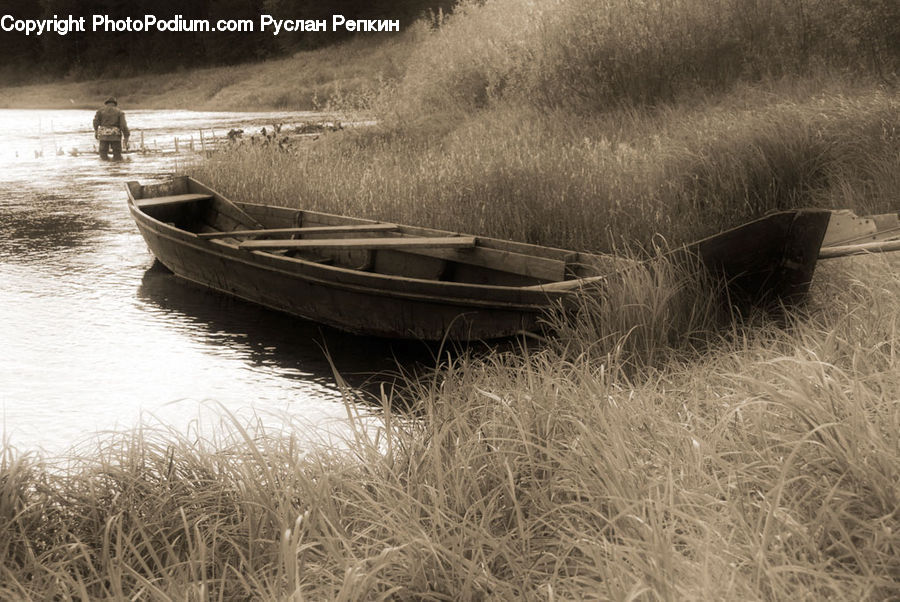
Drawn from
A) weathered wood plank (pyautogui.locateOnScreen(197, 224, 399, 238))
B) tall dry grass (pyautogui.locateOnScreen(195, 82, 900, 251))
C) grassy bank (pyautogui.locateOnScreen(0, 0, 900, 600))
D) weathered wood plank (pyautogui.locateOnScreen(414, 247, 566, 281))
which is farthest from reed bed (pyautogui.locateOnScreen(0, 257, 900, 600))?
weathered wood plank (pyautogui.locateOnScreen(197, 224, 399, 238))

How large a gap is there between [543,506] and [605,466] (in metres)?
0.25

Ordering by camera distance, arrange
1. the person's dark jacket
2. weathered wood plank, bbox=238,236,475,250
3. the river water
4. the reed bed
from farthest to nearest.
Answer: the person's dark jacket → weathered wood plank, bbox=238,236,475,250 → the river water → the reed bed

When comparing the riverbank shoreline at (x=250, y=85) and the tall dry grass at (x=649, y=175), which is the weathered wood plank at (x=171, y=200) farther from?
the riverbank shoreline at (x=250, y=85)

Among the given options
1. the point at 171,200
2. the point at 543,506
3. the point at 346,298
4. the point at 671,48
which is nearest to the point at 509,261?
the point at 346,298

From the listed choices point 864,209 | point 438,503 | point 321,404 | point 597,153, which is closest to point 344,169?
point 597,153

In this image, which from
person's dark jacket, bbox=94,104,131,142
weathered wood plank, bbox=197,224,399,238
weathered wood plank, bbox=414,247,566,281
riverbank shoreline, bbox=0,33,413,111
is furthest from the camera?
riverbank shoreline, bbox=0,33,413,111

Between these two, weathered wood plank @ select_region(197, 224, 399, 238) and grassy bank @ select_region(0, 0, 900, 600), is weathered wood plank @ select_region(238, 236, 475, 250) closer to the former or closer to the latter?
weathered wood plank @ select_region(197, 224, 399, 238)

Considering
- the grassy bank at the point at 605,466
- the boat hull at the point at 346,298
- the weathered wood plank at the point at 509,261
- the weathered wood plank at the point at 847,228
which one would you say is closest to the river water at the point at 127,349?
the boat hull at the point at 346,298

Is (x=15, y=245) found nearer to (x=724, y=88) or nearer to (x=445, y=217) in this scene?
(x=445, y=217)

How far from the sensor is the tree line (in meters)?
48.3

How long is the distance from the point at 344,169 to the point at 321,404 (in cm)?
504

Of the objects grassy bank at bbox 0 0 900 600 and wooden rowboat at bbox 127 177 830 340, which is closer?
grassy bank at bbox 0 0 900 600

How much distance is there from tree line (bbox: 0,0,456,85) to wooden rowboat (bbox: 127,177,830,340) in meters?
34.7

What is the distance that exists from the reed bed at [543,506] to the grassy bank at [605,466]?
0.5 inches
